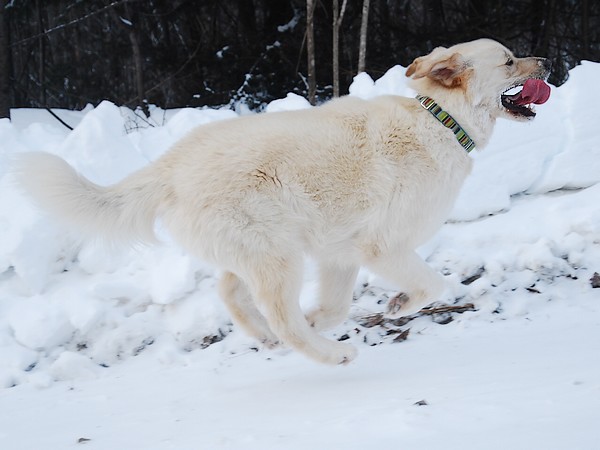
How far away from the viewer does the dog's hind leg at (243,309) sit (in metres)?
4.00

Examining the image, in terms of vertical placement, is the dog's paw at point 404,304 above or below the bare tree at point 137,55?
below

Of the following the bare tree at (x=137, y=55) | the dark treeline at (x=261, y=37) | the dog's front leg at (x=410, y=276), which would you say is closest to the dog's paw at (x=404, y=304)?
the dog's front leg at (x=410, y=276)

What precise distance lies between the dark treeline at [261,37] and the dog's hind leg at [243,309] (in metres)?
7.12

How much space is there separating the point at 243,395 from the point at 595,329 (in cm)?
189

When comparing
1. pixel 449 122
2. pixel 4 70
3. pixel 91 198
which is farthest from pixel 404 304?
pixel 4 70

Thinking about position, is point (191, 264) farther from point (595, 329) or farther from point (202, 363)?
point (595, 329)

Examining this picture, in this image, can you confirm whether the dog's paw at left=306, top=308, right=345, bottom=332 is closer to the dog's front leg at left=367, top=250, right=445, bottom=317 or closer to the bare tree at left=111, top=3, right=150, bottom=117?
the dog's front leg at left=367, top=250, right=445, bottom=317

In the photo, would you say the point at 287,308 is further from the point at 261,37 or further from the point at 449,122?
the point at 261,37

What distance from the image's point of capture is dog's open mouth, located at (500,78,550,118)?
410cm

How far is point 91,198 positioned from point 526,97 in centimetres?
238

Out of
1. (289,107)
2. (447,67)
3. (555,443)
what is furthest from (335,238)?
(289,107)

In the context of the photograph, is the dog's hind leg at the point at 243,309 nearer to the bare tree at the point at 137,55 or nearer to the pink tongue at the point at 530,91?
the pink tongue at the point at 530,91

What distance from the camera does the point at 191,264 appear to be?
4.89 meters

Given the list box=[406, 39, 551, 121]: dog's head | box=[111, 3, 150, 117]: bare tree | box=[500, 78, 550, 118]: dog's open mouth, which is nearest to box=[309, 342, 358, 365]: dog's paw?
box=[406, 39, 551, 121]: dog's head
